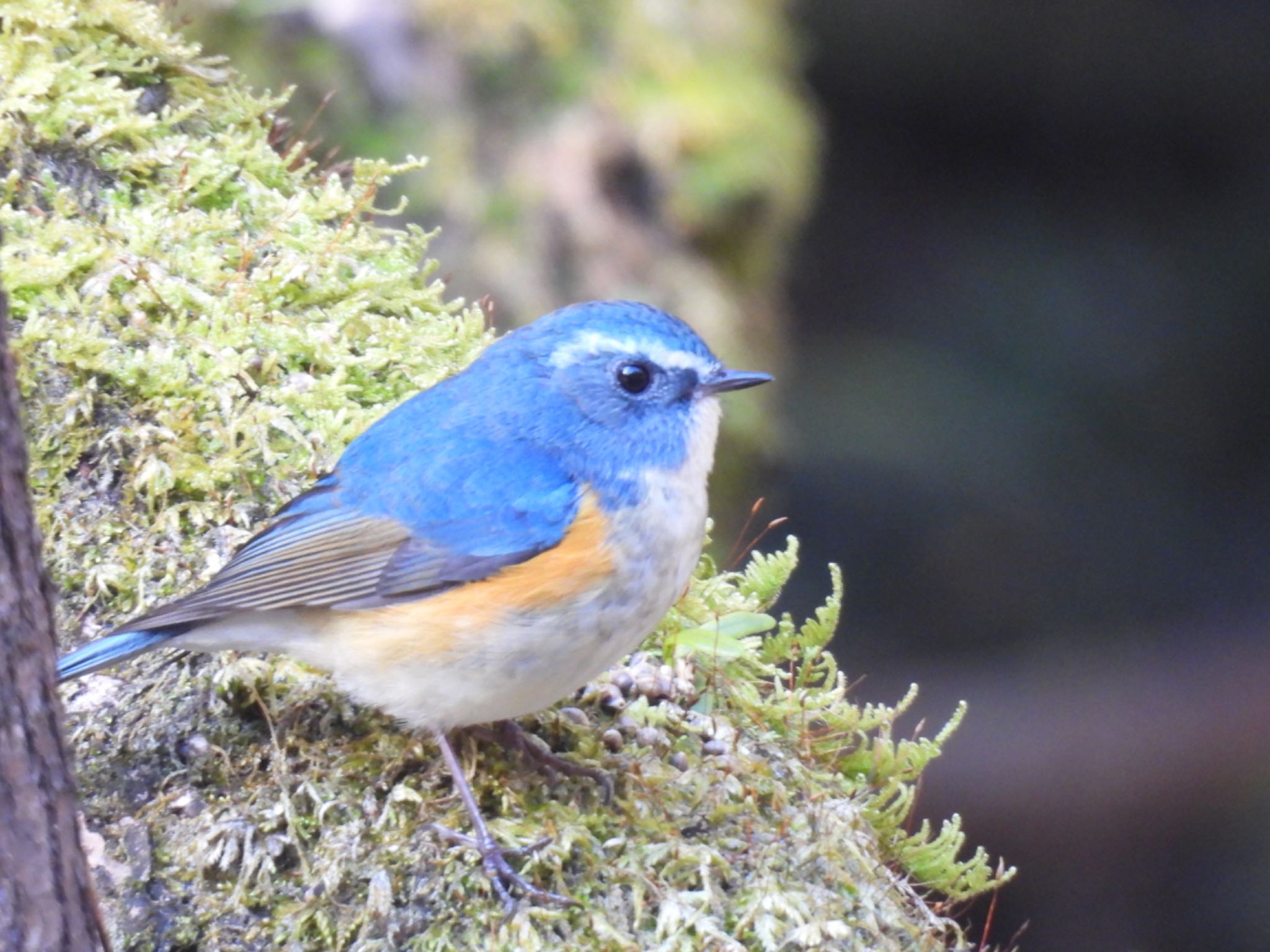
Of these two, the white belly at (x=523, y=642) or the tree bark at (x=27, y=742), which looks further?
the white belly at (x=523, y=642)

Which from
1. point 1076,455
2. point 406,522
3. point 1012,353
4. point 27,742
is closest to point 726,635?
point 406,522

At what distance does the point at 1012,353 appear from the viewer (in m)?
8.50

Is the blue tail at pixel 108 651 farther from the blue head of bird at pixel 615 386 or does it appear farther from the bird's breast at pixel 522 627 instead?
the blue head of bird at pixel 615 386

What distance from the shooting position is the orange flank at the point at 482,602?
288cm

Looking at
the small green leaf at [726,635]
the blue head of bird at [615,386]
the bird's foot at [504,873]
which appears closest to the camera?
the bird's foot at [504,873]

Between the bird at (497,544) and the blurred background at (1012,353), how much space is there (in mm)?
3228

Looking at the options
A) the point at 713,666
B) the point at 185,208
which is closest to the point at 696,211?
the point at 185,208

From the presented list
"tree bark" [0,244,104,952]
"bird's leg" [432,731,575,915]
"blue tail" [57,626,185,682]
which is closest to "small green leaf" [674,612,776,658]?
"bird's leg" [432,731,575,915]

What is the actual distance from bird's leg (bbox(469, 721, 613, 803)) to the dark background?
16.8 feet

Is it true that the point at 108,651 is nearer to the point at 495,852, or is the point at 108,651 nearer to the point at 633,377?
the point at 495,852

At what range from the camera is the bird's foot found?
2723mm

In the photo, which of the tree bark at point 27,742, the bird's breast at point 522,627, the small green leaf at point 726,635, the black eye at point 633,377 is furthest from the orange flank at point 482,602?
the tree bark at point 27,742

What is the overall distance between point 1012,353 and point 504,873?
657cm

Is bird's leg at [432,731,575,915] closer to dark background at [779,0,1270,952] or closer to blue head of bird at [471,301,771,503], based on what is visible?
blue head of bird at [471,301,771,503]
